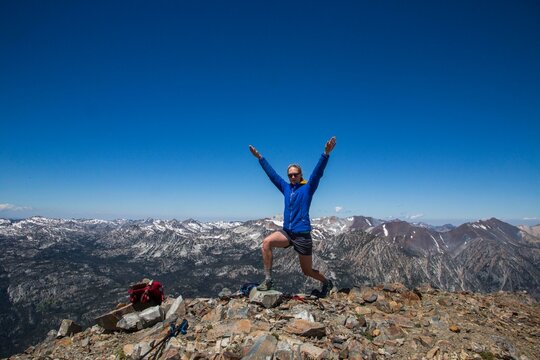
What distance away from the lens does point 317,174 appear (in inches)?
480

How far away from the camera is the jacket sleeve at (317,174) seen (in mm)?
12062

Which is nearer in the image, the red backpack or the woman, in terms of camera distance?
the woman

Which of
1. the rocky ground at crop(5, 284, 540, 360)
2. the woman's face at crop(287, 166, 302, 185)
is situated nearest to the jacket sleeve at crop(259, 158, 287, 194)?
the woman's face at crop(287, 166, 302, 185)

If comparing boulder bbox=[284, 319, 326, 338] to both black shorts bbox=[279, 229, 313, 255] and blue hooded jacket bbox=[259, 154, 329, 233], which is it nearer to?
black shorts bbox=[279, 229, 313, 255]

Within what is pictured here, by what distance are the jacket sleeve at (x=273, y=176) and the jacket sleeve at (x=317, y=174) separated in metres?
1.31

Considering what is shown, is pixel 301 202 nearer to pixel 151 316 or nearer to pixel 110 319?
pixel 151 316

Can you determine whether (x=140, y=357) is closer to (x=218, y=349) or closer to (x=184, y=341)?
(x=184, y=341)

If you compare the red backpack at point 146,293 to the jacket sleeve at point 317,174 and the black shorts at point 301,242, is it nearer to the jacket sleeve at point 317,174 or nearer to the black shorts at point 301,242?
the black shorts at point 301,242

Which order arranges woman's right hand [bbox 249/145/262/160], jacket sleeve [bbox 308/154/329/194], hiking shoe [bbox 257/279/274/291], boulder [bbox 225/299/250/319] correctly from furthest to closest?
woman's right hand [bbox 249/145/262/160] → hiking shoe [bbox 257/279/274/291] → jacket sleeve [bbox 308/154/329/194] → boulder [bbox 225/299/250/319]

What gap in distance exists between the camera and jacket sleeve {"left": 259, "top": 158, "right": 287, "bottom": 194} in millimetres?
13219

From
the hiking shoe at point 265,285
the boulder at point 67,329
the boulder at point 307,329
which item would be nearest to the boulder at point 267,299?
the hiking shoe at point 265,285

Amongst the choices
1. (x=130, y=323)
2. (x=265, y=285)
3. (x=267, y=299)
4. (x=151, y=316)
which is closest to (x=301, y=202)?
(x=265, y=285)

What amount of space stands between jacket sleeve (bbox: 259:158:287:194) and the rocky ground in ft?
15.2

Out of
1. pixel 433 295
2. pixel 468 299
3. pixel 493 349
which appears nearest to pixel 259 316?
pixel 493 349
